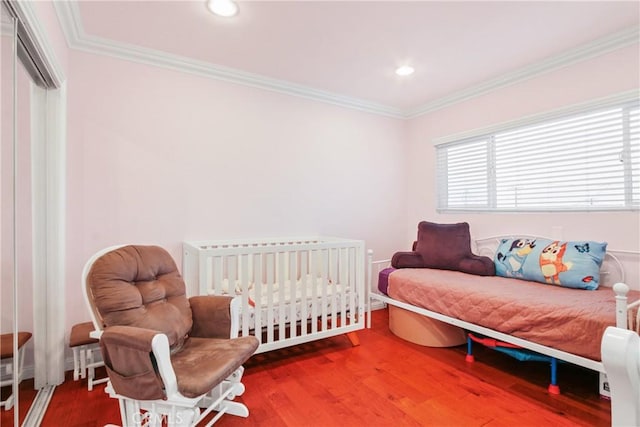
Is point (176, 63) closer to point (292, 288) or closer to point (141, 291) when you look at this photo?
point (141, 291)

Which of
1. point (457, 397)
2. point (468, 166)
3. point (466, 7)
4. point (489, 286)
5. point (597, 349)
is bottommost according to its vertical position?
point (457, 397)

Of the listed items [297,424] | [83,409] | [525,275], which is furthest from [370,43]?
[83,409]

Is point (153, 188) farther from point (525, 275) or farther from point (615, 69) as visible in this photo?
point (615, 69)

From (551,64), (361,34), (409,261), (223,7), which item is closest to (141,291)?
(223,7)

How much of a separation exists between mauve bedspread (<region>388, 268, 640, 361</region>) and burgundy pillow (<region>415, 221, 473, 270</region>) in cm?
19

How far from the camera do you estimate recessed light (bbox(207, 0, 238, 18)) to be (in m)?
1.91

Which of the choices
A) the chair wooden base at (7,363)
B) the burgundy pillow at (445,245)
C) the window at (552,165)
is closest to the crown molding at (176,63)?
the window at (552,165)

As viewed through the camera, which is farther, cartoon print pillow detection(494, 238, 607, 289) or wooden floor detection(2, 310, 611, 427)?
cartoon print pillow detection(494, 238, 607, 289)

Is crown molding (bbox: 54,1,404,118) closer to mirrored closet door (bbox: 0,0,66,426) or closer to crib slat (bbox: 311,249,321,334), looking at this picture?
mirrored closet door (bbox: 0,0,66,426)

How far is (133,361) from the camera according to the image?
1353mm

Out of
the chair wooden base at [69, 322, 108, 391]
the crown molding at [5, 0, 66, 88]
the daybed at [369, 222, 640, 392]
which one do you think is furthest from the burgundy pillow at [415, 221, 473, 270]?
the crown molding at [5, 0, 66, 88]

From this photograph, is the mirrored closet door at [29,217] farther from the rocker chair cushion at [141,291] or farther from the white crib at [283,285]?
the white crib at [283,285]

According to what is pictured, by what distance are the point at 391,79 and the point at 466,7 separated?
3.49 feet

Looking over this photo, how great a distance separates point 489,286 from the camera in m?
2.37
